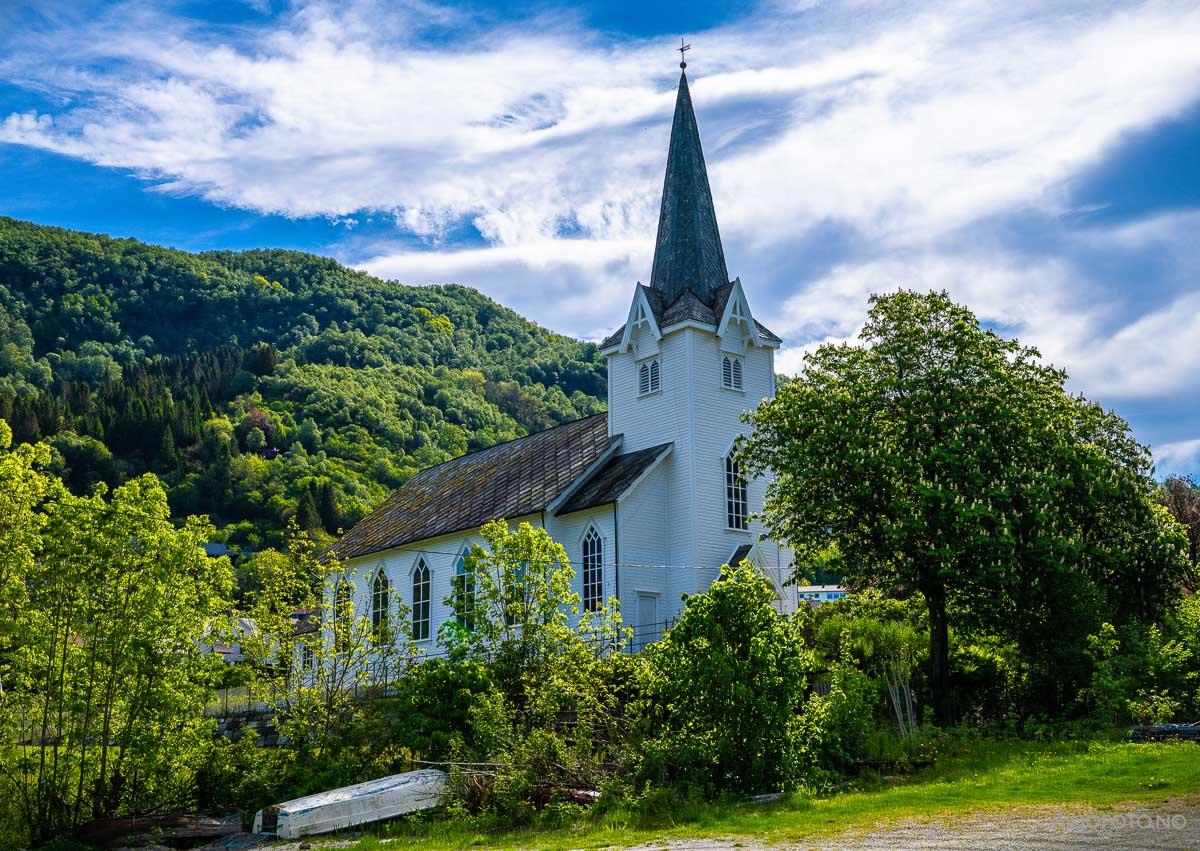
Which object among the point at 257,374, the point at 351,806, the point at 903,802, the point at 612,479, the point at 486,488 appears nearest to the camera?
the point at 903,802

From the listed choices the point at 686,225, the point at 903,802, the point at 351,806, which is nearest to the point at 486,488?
the point at 686,225

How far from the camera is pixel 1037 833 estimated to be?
13445 millimetres

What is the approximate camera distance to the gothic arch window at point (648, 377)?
132 feet

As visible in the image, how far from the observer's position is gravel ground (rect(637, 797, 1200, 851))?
1248cm

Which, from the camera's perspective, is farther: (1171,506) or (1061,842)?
(1171,506)

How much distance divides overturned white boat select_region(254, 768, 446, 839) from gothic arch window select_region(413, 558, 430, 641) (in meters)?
22.8

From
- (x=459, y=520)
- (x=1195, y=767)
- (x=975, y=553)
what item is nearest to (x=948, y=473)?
(x=975, y=553)

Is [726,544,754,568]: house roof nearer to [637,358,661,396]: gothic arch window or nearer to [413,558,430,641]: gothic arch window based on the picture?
[637,358,661,396]: gothic arch window

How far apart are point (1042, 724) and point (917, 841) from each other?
12224 mm

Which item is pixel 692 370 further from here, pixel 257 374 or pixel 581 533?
pixel 257 374

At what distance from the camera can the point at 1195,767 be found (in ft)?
55.6

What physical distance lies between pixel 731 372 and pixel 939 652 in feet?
51.5

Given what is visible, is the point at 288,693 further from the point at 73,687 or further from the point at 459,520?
the point at 459,520

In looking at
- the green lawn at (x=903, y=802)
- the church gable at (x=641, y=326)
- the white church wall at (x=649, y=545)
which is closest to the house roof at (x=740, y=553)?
the white church wall at (x=649, y=545)
